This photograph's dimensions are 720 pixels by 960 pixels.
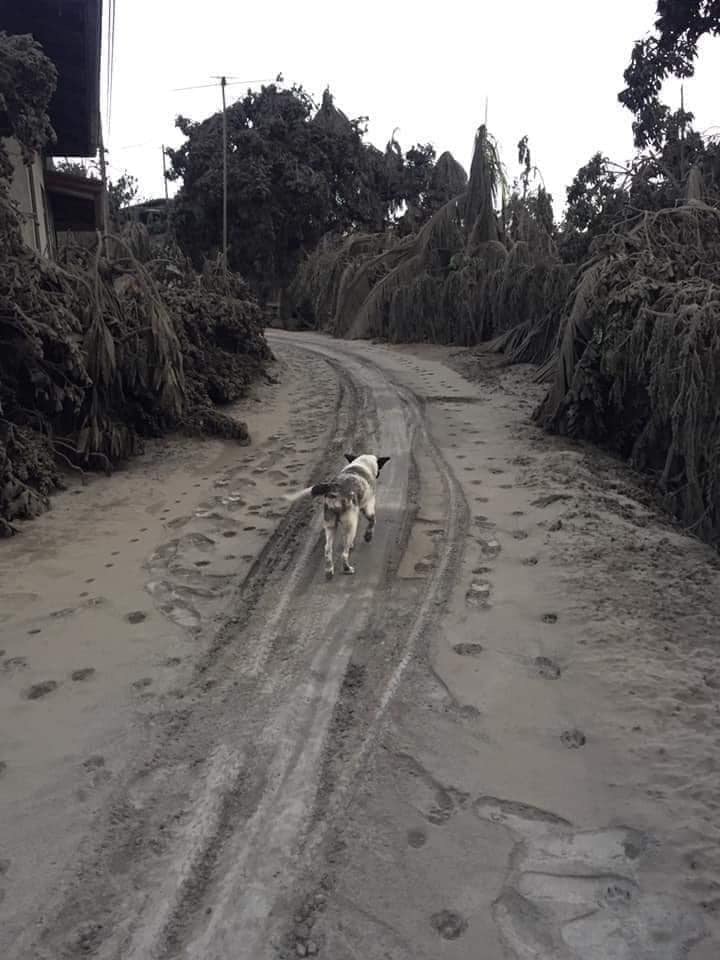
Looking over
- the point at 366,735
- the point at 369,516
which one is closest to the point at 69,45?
the point at 369,516

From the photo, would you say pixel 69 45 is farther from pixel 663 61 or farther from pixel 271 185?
pixel 271 185

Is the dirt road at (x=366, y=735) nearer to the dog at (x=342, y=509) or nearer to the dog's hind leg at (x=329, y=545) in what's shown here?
the dog's hind leg at (x=329, y=545)

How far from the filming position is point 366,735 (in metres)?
4.18

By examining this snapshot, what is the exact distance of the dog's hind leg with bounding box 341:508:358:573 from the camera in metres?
6.25

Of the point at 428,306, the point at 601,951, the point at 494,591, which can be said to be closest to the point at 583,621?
the point at 494,591

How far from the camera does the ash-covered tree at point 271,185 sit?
106 ft

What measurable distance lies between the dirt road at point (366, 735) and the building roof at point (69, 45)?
9705mm

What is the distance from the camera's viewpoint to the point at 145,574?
650cm

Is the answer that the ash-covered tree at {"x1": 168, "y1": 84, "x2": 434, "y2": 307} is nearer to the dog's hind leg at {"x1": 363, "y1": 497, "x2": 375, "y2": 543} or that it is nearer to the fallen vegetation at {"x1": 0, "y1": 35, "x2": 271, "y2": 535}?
the fallen vegetation at {"x1": 0, "y1": 35, "x2": 271, "y2": 535}

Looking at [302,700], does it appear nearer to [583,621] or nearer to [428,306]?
[583,621]

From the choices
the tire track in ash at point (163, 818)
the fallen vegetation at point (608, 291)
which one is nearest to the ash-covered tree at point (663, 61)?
the fallen vegetation at point (608, 291)

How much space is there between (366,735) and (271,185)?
32.0m

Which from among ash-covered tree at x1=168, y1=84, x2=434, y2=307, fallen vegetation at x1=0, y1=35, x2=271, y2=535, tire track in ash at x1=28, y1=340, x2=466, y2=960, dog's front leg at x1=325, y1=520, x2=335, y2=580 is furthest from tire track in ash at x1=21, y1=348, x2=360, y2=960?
ash-covered tree at x1=168, y1=84, x2=434, y2=307

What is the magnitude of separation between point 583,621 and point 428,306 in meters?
18.4
